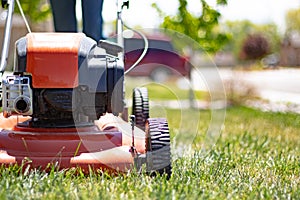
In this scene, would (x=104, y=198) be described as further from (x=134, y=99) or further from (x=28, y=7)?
(x=28, y=7)

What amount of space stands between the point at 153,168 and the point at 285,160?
98cm

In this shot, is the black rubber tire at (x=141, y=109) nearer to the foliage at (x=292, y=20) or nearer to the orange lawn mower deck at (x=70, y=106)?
the orange lawn mower deck at (x=70, y=106)

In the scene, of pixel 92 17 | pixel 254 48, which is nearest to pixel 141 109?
pixel 92 17

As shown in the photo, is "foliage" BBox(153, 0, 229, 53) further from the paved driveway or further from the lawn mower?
the lawn mower

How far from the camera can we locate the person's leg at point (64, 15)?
11.1 feet

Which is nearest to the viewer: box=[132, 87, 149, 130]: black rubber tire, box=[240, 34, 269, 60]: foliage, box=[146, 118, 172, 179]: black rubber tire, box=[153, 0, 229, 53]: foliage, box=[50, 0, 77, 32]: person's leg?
box=[146, 118, 172, 179]: black rubber tire

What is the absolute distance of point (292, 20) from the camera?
37.5 meters

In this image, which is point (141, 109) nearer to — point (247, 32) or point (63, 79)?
point (63, 79)

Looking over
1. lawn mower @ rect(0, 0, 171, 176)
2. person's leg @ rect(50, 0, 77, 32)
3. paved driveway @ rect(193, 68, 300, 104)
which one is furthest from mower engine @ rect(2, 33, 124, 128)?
paved driveway @ rect(193, 68, 300, 104)

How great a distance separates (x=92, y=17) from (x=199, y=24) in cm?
386

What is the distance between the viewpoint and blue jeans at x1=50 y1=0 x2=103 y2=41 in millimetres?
3211

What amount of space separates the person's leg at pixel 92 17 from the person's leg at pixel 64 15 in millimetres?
171

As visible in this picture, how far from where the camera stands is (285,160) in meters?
3.31

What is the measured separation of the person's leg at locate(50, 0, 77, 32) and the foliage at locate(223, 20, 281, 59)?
95.5 ft
